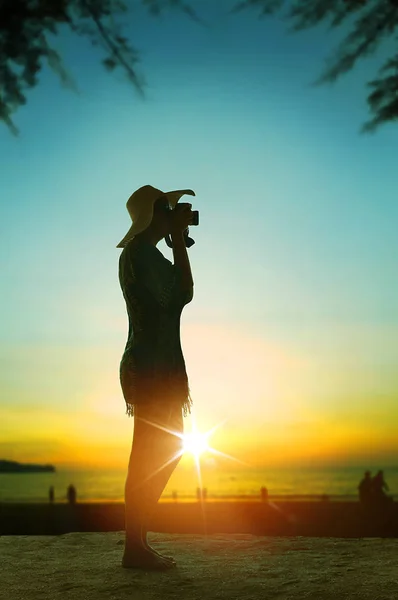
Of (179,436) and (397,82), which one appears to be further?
(397,82)

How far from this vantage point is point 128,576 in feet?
17.7

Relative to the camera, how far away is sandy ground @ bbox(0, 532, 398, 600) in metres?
4.98

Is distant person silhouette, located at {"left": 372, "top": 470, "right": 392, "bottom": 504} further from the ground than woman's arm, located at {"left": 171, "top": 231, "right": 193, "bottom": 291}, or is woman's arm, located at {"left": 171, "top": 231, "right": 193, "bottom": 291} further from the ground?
woman's arm, located at {"left": 171, "top": 231, "right": 193, "bottom": 291}

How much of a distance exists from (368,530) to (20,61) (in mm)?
A: 12195

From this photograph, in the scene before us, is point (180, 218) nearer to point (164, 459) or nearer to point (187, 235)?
point (187, 235)

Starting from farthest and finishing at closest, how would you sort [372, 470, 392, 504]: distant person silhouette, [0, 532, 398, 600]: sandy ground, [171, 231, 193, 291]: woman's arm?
1. [372, 470, 392, 504]: distant person silhouette
2. [171, 231, 193, 291]: woman's arm
3. [0, 532, 398, 600]: sandy ground

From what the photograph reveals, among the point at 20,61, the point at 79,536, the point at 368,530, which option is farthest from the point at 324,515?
the point at 20,61

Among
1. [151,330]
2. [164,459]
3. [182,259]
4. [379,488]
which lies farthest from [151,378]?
[379,488]

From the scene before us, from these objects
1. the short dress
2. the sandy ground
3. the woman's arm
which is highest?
the woman's arm

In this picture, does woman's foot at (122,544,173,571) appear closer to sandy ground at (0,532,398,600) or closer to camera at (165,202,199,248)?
sandy ground at (0,532,398,600)

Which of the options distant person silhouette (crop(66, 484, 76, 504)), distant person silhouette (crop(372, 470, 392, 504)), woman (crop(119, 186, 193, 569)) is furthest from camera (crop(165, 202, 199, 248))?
distant person silhouette (crop(66, 484, 76, 504))

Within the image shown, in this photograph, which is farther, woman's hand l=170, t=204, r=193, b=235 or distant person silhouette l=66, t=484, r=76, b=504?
distant person silhouette l=66, t=484, r=76, b=504

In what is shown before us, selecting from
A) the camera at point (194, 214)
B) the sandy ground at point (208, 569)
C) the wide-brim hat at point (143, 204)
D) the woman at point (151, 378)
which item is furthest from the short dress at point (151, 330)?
the sandy ground at point (208, 569)

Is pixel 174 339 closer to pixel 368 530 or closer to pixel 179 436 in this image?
pixel 179 436
